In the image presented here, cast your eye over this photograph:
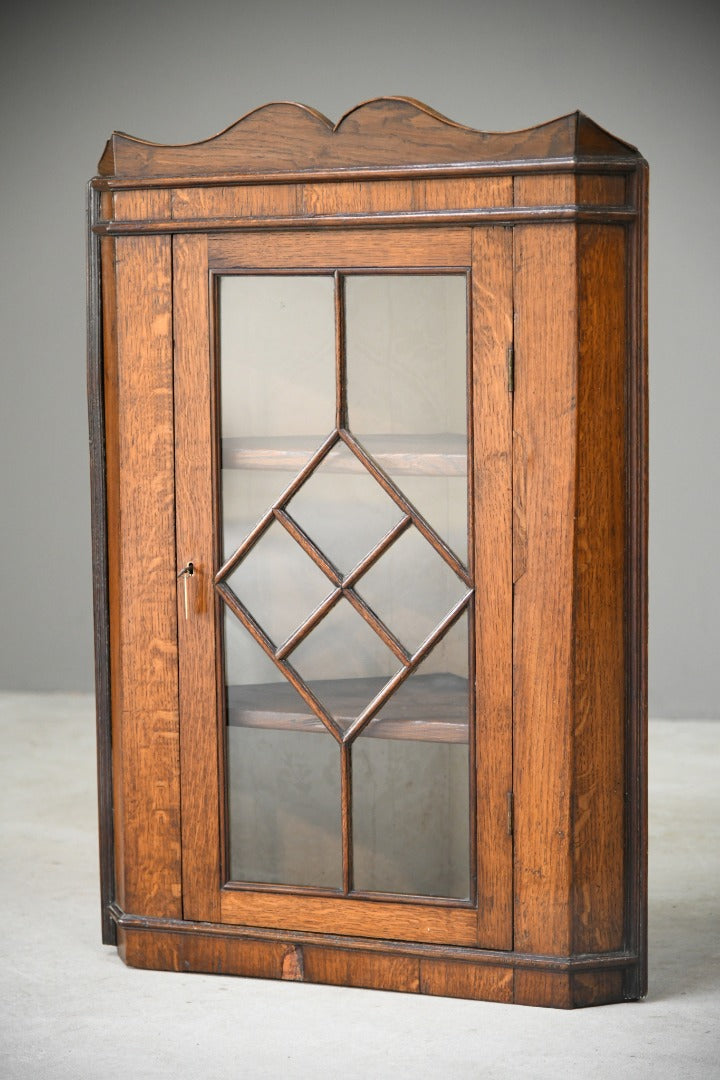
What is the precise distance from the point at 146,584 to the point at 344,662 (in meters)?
0.40

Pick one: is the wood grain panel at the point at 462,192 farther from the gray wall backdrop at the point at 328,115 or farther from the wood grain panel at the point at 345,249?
the gray wall backdrop at the point at 328,115

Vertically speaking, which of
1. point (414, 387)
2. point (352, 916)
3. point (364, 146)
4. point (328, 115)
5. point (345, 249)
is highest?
point (328, 115)

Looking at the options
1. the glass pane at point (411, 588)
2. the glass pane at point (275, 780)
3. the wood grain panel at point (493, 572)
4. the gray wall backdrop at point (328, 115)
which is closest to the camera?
the wood grain panel at point (493, 572)

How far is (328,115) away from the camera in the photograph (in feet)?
16.9

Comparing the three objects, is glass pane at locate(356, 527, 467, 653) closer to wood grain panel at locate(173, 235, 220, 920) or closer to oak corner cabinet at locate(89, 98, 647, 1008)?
oak corner cabinet at locate(89, 98, 647, 1008)

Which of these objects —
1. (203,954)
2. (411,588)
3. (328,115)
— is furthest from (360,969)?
(328,115)

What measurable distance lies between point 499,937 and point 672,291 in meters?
3.04

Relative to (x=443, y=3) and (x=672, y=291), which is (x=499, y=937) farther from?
(x=443, y=3)

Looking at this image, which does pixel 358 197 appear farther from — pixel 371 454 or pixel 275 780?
A: pixel 275 780

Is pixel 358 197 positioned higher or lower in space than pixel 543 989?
higher

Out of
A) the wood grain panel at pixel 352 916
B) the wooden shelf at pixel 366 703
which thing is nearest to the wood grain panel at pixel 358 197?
the wooden shelf at pixel 366 703

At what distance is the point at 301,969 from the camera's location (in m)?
2.71

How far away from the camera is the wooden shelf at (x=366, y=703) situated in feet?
8.52

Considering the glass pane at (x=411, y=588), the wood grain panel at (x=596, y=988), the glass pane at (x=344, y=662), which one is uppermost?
the glass pane at (x=411, y=588)
